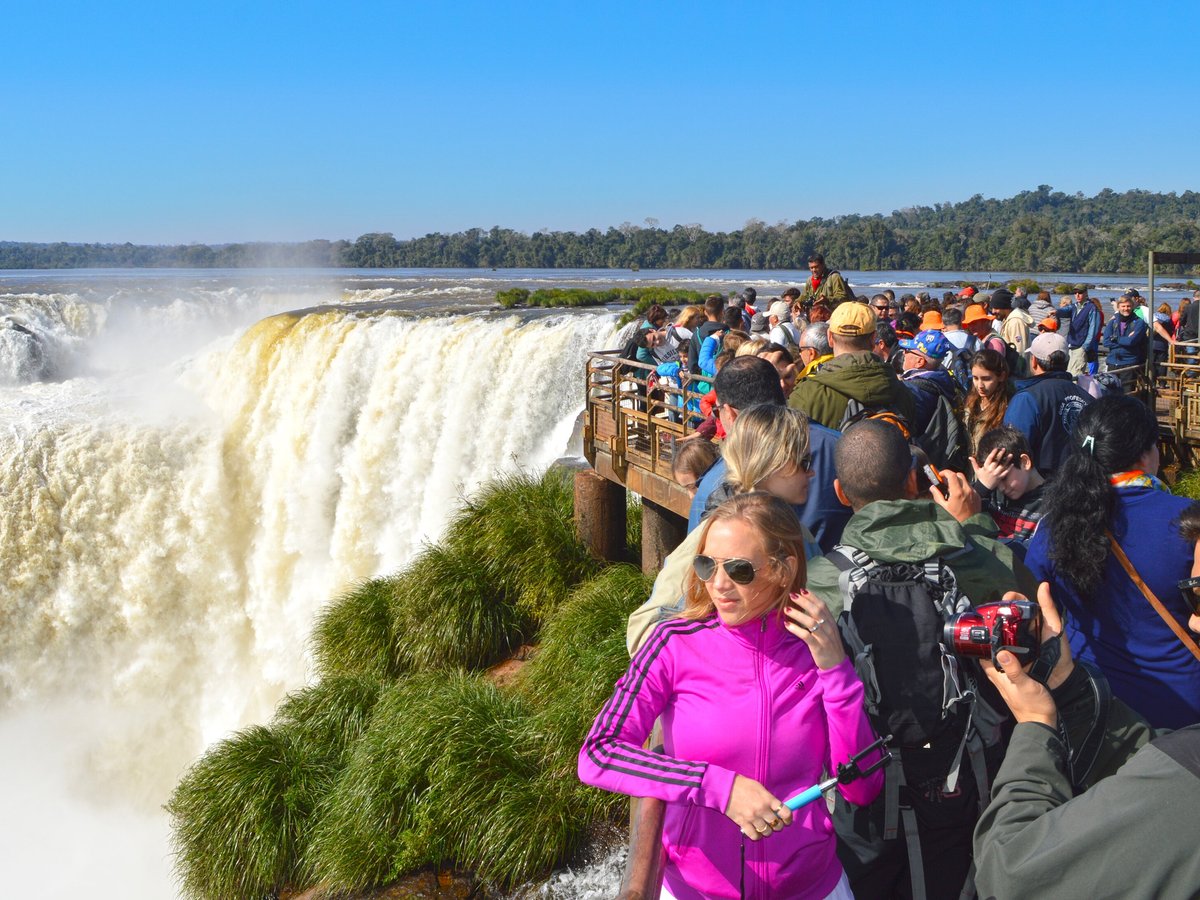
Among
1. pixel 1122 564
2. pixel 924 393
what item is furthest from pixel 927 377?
pixel 1122 564

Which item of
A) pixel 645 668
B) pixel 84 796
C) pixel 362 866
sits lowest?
pixel 84 796

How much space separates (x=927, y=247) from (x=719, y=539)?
7982 centimetres

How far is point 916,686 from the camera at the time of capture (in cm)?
263

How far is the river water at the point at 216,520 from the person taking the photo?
16.1m

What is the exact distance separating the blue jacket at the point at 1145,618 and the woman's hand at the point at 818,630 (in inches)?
43.9

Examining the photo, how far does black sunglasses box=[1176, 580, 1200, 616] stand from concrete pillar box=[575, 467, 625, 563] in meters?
7.97

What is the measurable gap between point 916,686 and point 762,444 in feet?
3.17

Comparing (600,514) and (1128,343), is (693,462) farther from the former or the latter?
(1128,343)

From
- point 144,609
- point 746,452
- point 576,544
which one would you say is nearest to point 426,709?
point 576,544

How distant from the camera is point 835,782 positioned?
96.0 inches

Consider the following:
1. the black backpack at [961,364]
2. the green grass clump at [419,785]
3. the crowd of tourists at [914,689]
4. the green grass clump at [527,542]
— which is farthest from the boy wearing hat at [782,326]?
the crowd of tourists at [914,689]

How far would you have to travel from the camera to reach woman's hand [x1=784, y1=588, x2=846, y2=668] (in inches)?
99.1

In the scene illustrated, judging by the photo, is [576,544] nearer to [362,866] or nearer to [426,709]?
[426,709]

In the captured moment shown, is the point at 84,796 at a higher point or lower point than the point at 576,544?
lower
